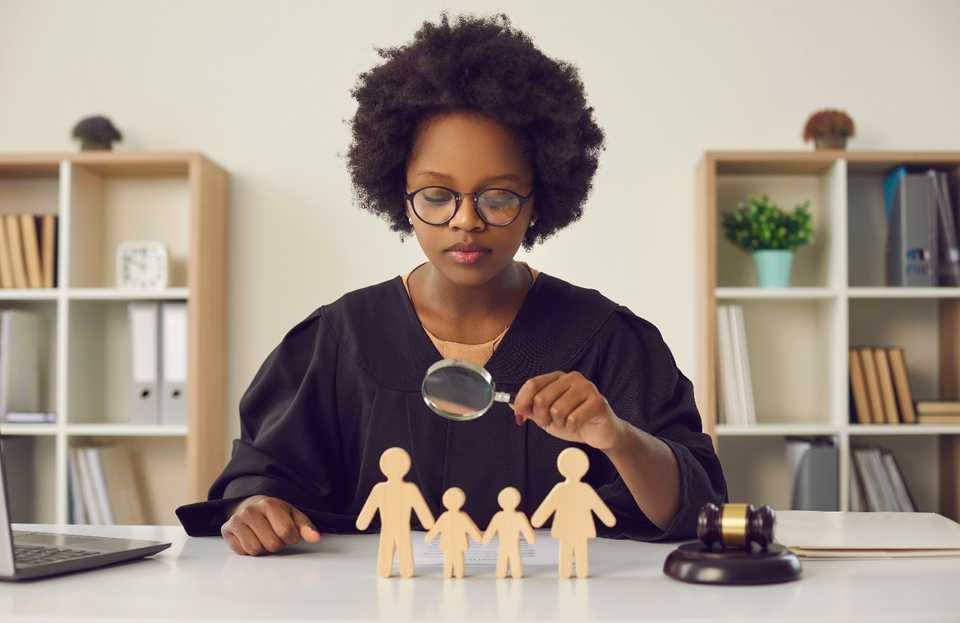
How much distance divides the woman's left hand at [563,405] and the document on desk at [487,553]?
0.53 ft

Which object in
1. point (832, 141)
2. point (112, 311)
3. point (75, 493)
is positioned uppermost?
point (832, 141)

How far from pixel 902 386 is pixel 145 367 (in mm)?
2646

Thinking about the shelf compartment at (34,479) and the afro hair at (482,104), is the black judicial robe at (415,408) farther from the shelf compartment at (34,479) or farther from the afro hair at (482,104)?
the shelf compartment at (34,479)

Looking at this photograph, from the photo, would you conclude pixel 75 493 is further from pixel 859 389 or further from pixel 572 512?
pixel 572 512

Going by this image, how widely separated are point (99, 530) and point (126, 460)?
2388 mm

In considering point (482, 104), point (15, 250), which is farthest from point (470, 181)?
point (15, 250)

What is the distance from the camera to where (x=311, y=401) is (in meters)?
1.82

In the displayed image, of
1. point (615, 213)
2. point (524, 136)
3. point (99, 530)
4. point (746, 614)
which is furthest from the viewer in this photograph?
point (615, 213)

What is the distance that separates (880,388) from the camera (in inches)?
143

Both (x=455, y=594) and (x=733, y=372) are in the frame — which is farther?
(x=733, y=372)

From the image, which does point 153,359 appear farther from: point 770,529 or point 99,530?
point 770,529

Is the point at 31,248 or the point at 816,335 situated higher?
the point at 31,248

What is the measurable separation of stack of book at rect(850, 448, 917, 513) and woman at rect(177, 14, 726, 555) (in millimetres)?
2136

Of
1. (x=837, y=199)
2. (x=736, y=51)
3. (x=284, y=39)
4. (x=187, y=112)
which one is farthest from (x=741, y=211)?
(x=187, y=112)
